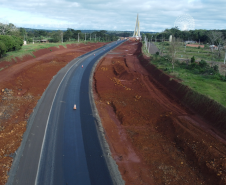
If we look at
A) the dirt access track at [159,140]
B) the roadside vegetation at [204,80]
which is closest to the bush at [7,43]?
the dirt access track at [159,140]

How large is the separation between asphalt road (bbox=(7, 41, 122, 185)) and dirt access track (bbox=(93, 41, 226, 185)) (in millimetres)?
1294

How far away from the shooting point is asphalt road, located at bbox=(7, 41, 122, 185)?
34.1 feet

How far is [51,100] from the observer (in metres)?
20.8

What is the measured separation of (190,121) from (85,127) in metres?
8.78

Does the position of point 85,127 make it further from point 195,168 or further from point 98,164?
point 195,168

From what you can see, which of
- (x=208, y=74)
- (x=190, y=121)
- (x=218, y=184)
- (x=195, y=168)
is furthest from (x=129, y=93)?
(x=218, y=184)

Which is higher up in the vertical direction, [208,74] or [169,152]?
[208,74]

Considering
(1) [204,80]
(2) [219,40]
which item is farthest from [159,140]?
(2) [219,40]

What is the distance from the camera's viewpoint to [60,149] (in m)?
12.7

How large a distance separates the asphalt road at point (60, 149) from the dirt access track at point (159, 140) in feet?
4.24

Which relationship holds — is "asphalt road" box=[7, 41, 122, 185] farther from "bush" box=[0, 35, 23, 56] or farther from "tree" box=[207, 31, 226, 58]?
"tree" box=[207, 31, 226, 58]

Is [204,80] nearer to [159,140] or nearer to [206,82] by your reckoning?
[206,82]

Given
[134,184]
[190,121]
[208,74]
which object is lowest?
[134,184]

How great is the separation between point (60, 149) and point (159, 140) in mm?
7110
